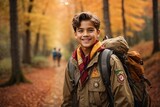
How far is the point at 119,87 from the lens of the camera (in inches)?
116

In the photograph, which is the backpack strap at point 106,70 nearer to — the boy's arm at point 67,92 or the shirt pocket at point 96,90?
the shirt pocket at point 96,90

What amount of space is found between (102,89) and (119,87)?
0.26 meters

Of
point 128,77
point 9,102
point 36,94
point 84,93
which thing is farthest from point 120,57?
point 36,94

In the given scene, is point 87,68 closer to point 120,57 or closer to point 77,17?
point 120,57

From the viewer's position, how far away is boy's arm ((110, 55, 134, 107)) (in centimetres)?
289

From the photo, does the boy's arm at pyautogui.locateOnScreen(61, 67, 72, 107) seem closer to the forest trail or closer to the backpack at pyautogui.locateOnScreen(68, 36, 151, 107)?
the backpack at pyautogui.locateOnScreen(68, 36, 151, 107)

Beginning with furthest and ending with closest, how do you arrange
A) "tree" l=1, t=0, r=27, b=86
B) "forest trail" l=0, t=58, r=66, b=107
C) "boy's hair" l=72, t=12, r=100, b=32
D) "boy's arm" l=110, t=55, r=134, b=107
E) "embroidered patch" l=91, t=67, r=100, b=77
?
"tree" l=1, t=0, r=27, b=86, "forest trail" l=0, t=58, r=66, b=107, "boy's hair" l=72, t=12, r=100, b=32, "embroidered patch" l=91, t=67, r=100, b=77, "boy's arm" l=110, t=55, r=134, b=107

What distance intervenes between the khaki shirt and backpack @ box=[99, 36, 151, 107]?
0.24 ft

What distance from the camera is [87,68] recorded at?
320 cm

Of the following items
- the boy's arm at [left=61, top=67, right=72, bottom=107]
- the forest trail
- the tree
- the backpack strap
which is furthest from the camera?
the tree

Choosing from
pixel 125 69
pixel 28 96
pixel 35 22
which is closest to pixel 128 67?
pixel 125 69

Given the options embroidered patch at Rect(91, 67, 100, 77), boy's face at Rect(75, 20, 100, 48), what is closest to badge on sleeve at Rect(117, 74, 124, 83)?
embroidered patch at Rect(91, 67, 100, 77)

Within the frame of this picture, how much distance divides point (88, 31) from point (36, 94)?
27.7 feet

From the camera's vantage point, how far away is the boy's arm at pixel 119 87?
289cm
